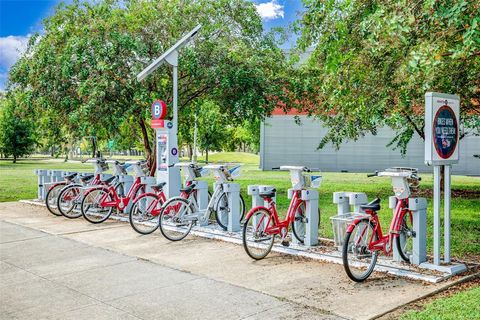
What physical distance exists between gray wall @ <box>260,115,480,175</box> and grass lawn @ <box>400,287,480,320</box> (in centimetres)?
2897

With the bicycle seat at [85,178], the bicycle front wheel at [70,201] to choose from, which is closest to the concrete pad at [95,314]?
the bicycle front wheel at [70,201]

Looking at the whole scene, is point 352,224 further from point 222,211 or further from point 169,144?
point 169,144

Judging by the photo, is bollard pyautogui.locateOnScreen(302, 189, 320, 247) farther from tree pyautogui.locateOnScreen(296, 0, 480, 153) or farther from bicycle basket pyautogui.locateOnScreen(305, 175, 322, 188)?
tree pyautogui.locateOnScreen(296, 0, 480, 153)

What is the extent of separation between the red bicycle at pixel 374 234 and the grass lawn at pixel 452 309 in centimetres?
98

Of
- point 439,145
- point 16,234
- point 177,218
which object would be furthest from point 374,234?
point 16,234

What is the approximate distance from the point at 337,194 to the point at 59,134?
12.1 m

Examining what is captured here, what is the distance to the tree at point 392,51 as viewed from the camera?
5.86m

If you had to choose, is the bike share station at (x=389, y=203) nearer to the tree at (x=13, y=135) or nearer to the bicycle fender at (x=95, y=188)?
the bicycle fender at (x=95, y=188)

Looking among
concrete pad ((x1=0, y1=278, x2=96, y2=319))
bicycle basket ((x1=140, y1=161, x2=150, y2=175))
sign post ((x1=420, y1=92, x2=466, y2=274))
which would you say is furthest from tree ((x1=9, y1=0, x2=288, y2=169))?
sign post ((x1=420, y1=92, x2=466, y2=274))

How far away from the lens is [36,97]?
13.5 meters

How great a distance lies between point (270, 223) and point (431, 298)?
7.73 feet

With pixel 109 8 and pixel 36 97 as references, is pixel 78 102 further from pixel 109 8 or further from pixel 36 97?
pixel 109 8

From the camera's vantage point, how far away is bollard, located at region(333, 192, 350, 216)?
6852 mm

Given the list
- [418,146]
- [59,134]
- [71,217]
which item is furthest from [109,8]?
[418,146]
